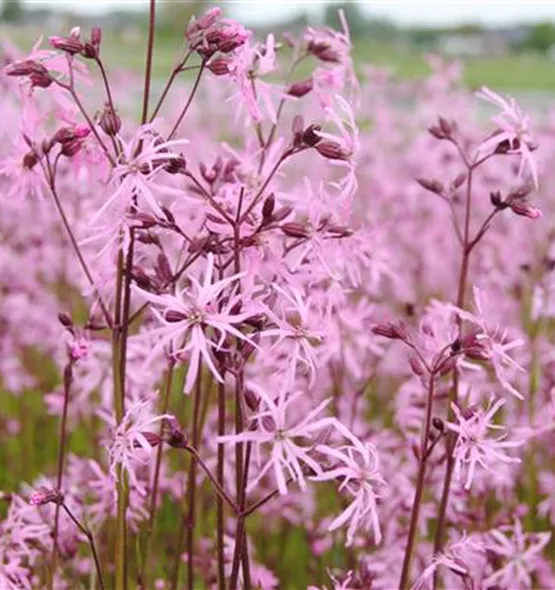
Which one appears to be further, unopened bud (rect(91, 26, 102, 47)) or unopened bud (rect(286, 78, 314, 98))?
unopened bud (rect(286, 78, 314, 98))

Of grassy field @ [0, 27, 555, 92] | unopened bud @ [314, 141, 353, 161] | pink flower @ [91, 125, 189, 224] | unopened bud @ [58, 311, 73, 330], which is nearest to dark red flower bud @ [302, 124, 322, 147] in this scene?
unopened bud @ [314, 141, 353, 161]

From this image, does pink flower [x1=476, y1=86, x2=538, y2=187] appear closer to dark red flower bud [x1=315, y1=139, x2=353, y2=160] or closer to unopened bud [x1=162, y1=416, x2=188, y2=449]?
dark red flower bud [x1=315, y1=139, x2=353, y2=160]

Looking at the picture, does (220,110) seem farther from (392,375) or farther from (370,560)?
(370,560)

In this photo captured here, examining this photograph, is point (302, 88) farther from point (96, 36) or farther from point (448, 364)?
point (448, 364)

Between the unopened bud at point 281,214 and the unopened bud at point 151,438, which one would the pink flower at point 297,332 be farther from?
the unopened bud at point 151,438

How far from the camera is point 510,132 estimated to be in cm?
226

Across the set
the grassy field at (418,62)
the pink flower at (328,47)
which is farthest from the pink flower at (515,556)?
the grassy field at (418,62)

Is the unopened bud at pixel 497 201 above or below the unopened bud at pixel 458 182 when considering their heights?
above

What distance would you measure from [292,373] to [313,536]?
4.75ft

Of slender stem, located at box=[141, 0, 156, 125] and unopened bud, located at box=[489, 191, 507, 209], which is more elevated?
slender stem, located at box=[141, 0, 156, 125]

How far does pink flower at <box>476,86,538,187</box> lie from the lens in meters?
2.22

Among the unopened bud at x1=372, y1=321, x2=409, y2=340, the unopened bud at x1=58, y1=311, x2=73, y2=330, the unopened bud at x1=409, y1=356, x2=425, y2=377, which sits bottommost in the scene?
the unopened bud at x1=58, y1=311, x2=73, y2=330

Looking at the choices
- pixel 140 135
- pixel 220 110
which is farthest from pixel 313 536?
pixel 220 110

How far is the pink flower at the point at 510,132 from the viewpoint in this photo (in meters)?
2.22
